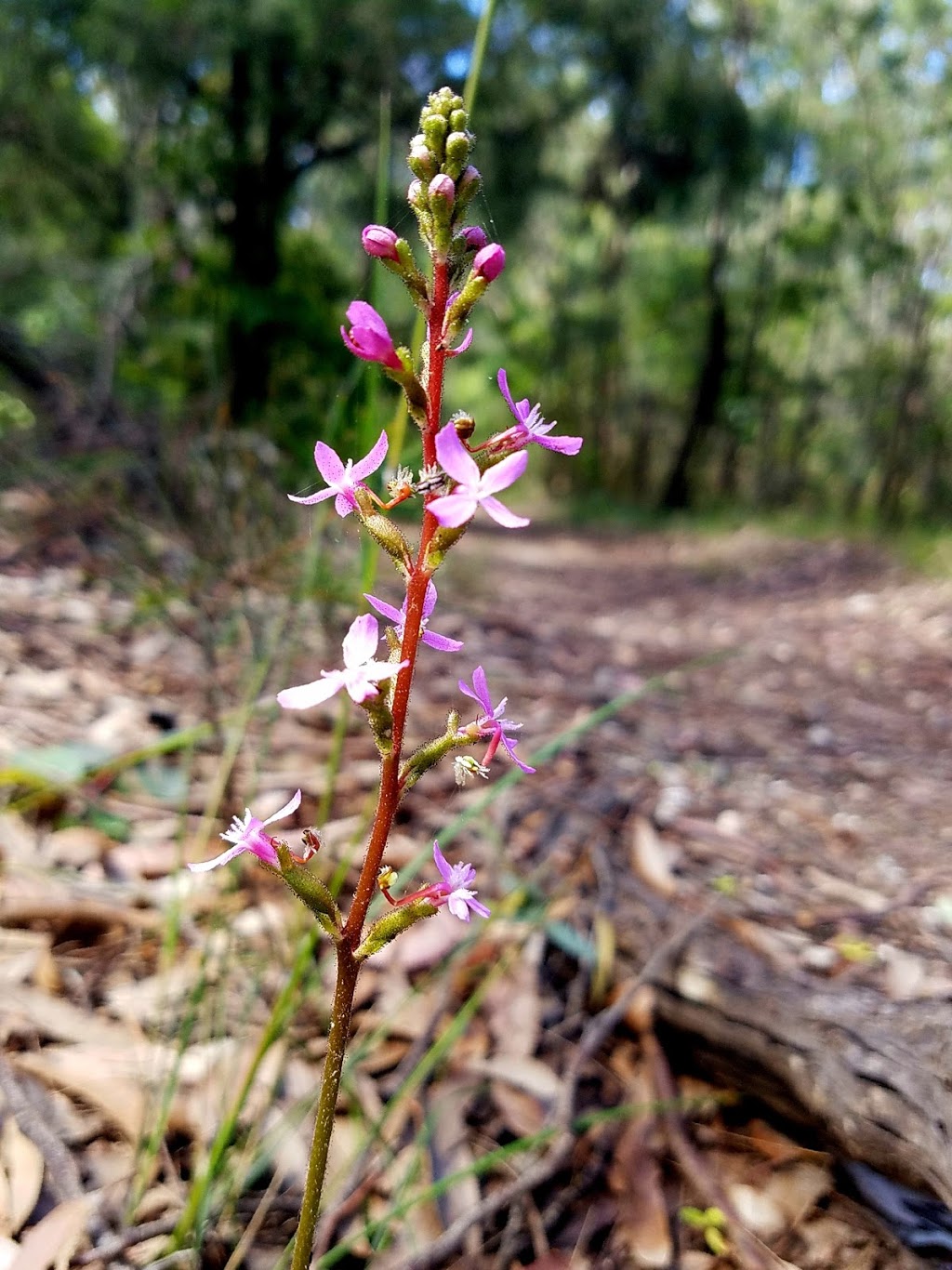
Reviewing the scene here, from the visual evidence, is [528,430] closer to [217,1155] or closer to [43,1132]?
[217,1155]

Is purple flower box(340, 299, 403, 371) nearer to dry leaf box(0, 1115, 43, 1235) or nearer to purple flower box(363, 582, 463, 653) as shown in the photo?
purple flower box(363, 582, 463, 653)

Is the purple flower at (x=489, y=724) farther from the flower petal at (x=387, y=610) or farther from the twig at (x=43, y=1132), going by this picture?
the twig at (x=43, y=1132)

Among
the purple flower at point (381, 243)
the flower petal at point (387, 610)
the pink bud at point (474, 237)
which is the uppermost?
the pink bud at point (474, 237)

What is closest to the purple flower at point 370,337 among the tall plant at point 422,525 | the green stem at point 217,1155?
the tall plant at point 422,525

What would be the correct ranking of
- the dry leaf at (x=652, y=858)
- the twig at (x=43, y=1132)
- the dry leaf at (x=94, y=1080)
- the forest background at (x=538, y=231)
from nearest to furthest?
the twig at (x=43, y=1132) < the dry leaf at (x=94, y=1080) < the dry leaf at (x=652, y=858) < the forest background at (x=538, y=231)

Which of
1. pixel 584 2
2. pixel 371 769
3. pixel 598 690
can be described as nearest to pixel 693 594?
pixel 598 690

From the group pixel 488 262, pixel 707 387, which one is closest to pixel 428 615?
pixel 488 262

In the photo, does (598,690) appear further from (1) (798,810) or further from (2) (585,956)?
(2) (585,956)
